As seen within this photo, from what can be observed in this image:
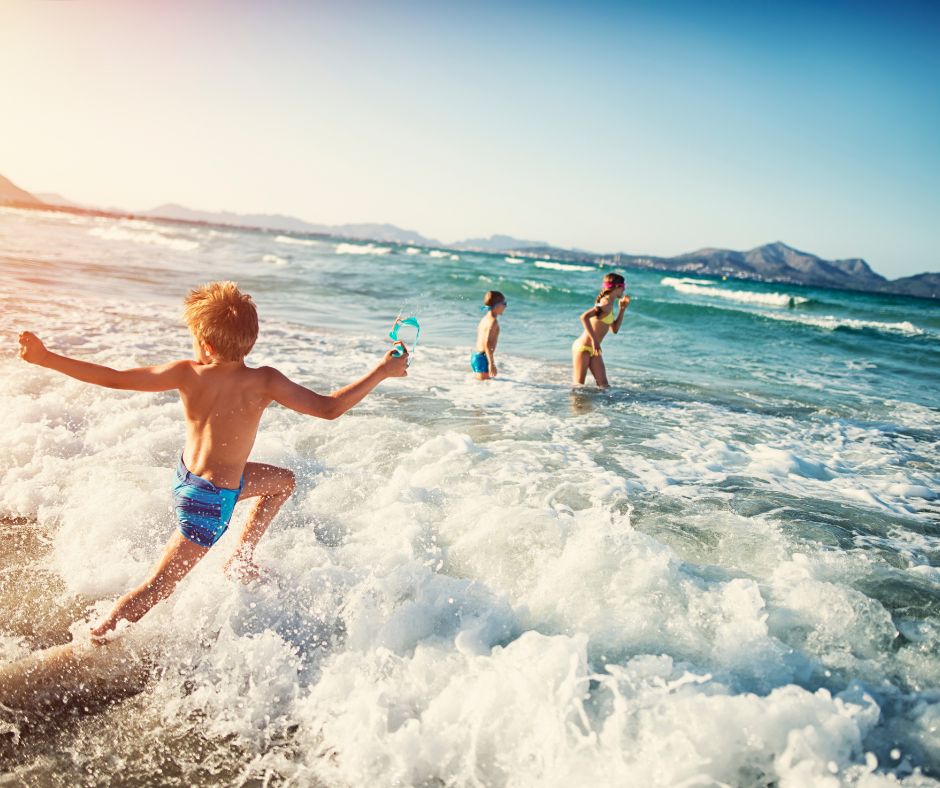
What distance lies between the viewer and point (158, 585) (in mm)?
3020

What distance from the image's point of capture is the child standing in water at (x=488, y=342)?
923 cm

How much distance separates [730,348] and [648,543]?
13.8 metres

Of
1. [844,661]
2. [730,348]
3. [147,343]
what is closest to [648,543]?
[844,661]

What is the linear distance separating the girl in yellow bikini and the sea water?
1.61 meters

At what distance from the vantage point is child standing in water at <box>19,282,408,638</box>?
2.77 metres

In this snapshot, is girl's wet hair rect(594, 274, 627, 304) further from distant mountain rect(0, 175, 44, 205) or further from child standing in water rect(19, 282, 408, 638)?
distant mountain rect(0, 175, 44, 205)

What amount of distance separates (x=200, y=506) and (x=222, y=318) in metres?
0.93

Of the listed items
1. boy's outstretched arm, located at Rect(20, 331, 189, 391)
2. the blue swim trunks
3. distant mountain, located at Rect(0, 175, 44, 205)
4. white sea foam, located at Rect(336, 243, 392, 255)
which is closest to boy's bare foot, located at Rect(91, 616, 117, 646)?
the blue swim trunks

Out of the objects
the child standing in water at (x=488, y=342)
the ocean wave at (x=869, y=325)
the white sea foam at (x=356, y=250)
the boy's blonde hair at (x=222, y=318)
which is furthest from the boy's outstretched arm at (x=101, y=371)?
the white sea foam at (x=356, y=250)

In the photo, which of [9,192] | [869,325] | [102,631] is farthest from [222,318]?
[9,192]

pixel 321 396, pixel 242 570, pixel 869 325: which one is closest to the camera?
pixel 321 396

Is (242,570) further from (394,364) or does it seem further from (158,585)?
(394,364)

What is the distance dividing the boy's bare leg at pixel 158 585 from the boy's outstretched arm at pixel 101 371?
0.79 m

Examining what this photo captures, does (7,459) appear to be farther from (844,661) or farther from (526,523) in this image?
(844,661)
